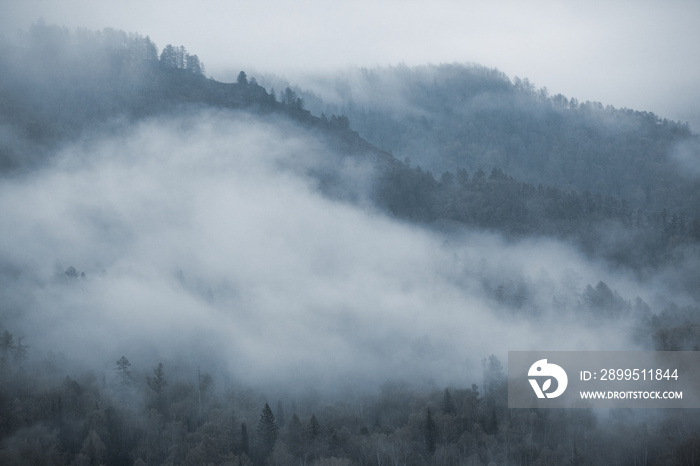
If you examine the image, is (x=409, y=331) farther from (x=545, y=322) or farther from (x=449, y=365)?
(x=545, y=322)

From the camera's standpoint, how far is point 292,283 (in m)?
176

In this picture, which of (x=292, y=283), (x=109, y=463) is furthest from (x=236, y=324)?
(x=109, y=463)

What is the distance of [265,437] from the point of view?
94.7 meters

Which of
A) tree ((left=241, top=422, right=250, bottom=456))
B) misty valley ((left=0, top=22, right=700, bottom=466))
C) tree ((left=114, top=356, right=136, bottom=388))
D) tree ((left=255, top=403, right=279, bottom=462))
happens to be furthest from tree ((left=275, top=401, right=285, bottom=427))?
tree ((left=114, top=356, right=136, bottom=388))

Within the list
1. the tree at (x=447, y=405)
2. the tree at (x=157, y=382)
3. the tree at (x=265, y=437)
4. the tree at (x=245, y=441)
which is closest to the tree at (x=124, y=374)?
the tree at (x=157, y=382)

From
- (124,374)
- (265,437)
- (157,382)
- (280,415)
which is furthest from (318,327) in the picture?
(265,437)

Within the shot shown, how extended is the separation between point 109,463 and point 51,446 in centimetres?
812

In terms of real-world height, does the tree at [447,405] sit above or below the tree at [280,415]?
above

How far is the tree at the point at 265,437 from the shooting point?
93.8 metres

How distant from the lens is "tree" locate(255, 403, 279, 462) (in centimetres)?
9375

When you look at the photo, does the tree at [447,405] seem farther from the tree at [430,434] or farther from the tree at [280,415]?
the tree at [280,415]

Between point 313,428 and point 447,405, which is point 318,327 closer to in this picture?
point 447,405

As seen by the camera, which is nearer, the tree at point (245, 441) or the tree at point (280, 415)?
the tree at point (245, 441)

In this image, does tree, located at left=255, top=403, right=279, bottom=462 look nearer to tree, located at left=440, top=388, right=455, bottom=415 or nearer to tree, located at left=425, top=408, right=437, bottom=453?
tree, located at left=425, top=408, right=437, bottom=453
